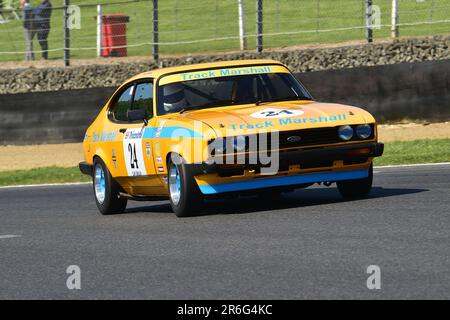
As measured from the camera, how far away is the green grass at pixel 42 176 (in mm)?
19516

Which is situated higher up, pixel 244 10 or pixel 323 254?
pixel 244 10

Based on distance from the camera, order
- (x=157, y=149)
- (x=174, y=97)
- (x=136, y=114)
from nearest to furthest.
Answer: (x=157, y=149) → (x=136, y=114) → (x=174, y=97)

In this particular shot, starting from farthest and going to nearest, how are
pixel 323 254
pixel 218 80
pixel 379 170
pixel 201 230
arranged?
pixel 379 170 < pixel 218 80 < pixel 201 230 < pixel 323 254

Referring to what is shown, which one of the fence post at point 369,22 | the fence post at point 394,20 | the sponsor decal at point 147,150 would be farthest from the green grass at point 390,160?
the sponsor decal at point 147,150

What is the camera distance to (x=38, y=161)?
2228 cm

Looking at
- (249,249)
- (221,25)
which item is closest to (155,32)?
(221,25)

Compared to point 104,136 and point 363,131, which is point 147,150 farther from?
point 363,131

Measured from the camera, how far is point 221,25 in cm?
2594

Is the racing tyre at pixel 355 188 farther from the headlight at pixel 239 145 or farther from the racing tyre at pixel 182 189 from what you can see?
the racing tyre at pixel 182 189

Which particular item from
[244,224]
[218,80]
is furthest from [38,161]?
[244,224]

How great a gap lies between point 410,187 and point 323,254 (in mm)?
4535

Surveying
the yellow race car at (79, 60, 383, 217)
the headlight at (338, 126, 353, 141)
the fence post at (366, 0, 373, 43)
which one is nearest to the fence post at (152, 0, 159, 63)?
the fence post at (366, 0, 373, 43)

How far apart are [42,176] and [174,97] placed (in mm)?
8799

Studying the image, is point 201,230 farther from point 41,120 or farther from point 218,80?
point 41,120
